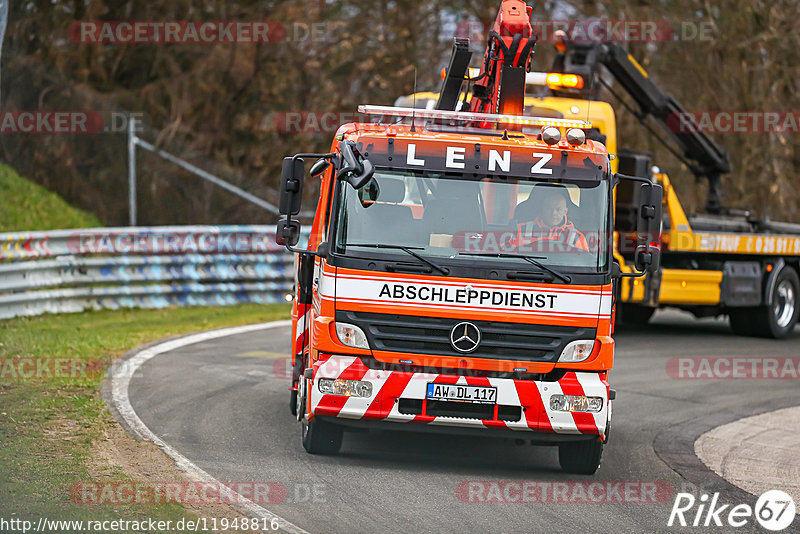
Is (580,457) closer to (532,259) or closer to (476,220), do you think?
(532,259)

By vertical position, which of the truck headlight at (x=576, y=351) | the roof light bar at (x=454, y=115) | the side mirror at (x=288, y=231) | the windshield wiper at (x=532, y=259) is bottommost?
the truck headlight at (x=576, y=351)

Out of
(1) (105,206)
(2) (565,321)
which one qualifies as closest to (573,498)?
(2) (565,321)

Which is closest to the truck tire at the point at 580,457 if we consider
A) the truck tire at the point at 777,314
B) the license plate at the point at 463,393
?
the license plate at the point at 463,393

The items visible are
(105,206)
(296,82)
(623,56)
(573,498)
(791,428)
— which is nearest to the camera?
(573,498)

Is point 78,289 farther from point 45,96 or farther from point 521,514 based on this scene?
point 521,514

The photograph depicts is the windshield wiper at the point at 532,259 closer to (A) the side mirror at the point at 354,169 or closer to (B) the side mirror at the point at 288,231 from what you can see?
(A) the side mirror at the point at 354,169

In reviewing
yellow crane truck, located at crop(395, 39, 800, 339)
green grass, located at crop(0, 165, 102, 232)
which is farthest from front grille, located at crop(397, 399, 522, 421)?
green grass, located at crop(0, 165, 102, 232)

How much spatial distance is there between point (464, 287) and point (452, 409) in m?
0.87

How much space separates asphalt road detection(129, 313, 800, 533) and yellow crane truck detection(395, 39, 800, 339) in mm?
2168

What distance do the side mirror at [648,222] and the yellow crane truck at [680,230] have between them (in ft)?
19.2

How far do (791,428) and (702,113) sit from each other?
19.4 metres

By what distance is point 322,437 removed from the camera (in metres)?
8.33

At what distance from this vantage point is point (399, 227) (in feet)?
26.3

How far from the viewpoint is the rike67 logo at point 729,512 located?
7.11 metres
